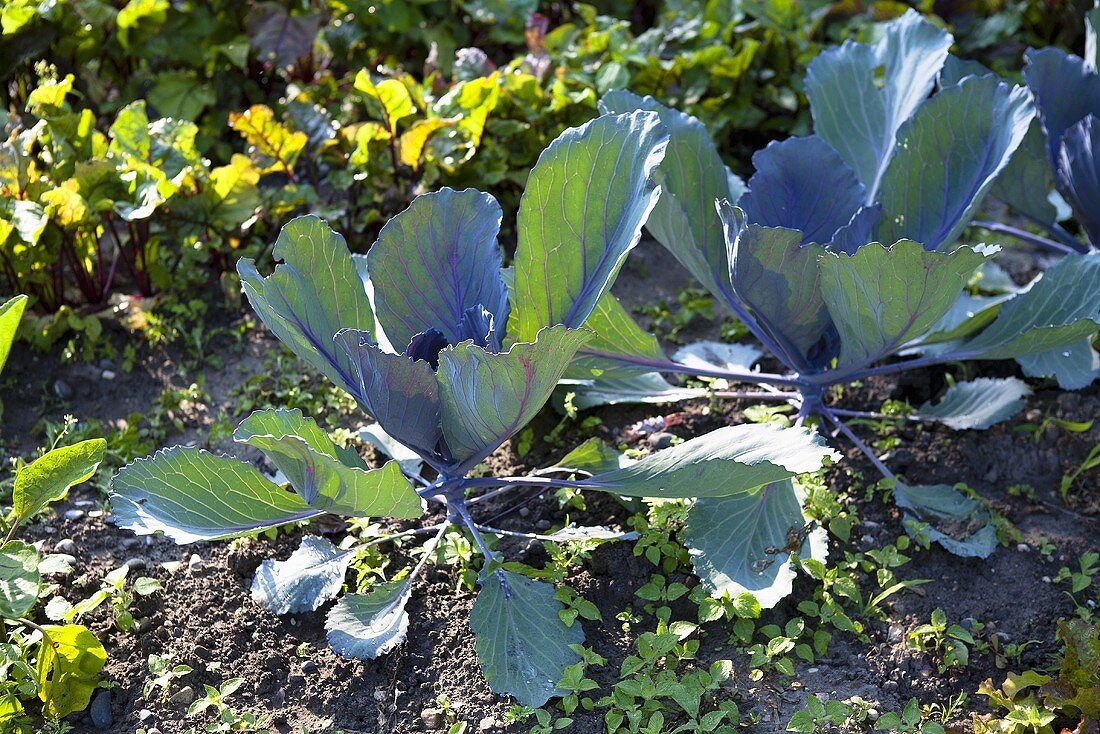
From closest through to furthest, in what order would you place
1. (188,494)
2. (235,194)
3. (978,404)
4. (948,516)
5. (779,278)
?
(188,494) < (779,278) < (948,516) < (978,404) < (235,194)

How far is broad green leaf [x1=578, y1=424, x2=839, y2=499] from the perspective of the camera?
1.94 meters

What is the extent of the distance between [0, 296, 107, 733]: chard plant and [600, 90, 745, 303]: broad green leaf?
1318 millimetres

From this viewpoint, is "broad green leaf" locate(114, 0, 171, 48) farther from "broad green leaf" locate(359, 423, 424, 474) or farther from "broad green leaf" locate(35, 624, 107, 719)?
"broad green leaf" locate(35, 624, 107, 719)

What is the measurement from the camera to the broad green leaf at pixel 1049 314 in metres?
2.35

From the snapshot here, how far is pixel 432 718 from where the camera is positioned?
80.0 inches

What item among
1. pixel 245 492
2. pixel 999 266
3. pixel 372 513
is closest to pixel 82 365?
pixel 245 492

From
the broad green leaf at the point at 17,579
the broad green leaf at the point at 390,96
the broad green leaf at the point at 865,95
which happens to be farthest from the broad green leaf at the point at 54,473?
the broad green leaf at the point at 865,95

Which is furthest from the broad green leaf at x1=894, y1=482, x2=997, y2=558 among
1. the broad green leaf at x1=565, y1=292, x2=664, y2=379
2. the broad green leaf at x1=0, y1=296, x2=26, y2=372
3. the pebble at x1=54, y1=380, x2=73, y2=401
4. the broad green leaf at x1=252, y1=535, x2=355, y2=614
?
the pebble at x1=54, y1=380, x2=73, y2=401

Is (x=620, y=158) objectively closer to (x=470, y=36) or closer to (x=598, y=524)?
(x=598, y=524)

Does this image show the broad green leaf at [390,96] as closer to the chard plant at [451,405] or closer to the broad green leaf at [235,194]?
the broad green leaf at [235,194]

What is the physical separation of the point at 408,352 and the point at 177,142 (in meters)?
1.30

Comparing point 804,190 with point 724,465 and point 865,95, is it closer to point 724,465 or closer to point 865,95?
point 865,95

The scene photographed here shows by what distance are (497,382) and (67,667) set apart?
0.97 metres

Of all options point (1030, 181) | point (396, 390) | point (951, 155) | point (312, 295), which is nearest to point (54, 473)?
point (312, 295)
